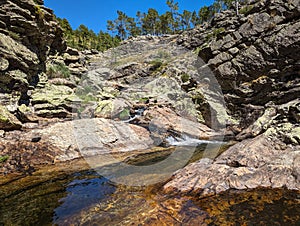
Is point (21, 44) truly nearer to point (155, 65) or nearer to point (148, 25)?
point (155, 65)

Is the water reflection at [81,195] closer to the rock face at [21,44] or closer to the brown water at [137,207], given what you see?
the brown water at [137,207]

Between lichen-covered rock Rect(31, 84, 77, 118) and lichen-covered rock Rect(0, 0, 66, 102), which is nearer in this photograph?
lichen-covered rock Rect(31, 84, 77, 118)

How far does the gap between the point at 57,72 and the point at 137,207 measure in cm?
2838

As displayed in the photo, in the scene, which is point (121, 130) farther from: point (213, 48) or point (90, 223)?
point (213, 48)

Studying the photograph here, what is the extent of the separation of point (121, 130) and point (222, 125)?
12488 mm

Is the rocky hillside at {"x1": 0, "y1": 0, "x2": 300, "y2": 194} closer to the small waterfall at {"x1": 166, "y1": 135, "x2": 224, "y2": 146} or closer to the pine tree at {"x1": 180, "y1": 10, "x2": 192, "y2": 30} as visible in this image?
the small waterfall at {"x1": 166, "y1": 135, "x2": 224, "y2": 146}

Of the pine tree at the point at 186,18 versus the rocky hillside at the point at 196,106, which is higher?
the pine tree at the point at 186,18

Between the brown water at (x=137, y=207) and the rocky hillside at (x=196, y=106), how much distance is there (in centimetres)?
60

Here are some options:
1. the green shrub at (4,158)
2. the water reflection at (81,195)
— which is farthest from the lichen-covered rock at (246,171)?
the green shrub at (4,158)

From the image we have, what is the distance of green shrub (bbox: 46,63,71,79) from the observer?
2792 cm

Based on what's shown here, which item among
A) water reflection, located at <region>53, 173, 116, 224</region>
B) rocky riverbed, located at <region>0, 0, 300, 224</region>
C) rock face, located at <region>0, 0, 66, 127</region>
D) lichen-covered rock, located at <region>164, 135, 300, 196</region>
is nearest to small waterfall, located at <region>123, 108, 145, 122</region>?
rocky riverbed, located at <region>0, 0, 300, 224</region>

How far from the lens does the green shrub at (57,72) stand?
27.9 meters

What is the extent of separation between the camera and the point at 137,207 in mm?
5484

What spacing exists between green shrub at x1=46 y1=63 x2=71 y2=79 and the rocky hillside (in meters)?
0.15
